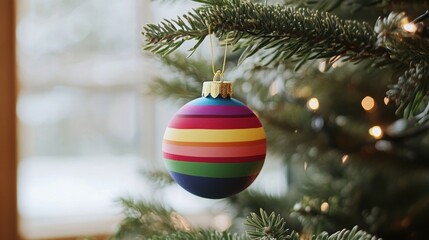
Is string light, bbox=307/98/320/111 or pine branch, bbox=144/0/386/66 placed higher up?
pine branch, bbox=144/0/386/66

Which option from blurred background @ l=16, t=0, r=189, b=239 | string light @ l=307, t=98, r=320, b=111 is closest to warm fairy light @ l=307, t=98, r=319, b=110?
string light @ l=307, t=98, r=320, b=111

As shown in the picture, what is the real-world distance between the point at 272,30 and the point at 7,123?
1.02m

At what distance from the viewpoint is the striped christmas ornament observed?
15.6 inches

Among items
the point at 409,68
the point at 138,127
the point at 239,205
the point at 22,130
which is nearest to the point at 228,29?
the point at 409,68

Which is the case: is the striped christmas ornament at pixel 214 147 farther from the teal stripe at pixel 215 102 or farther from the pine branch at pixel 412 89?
the pine branch at pixel 412 89

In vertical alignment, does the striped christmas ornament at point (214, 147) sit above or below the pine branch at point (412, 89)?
below

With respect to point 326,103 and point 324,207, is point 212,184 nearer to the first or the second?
point 324,207

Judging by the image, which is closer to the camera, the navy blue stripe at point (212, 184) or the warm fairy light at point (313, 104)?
the navy blue stripe at point (212, 184)

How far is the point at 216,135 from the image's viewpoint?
1.30 ft

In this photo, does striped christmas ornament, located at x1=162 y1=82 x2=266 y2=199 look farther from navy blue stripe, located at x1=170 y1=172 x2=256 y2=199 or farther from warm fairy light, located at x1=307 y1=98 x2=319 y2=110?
warm fairy light, located at x1=307 y1=98 x2=319 y2=110

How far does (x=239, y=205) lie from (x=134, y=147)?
0.84 meters

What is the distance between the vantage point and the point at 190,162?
15.7 inches

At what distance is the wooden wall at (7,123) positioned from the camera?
1.25 metres

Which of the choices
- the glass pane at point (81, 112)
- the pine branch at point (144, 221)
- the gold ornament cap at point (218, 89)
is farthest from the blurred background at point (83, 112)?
the gold ornament cap at point (218, 89)
